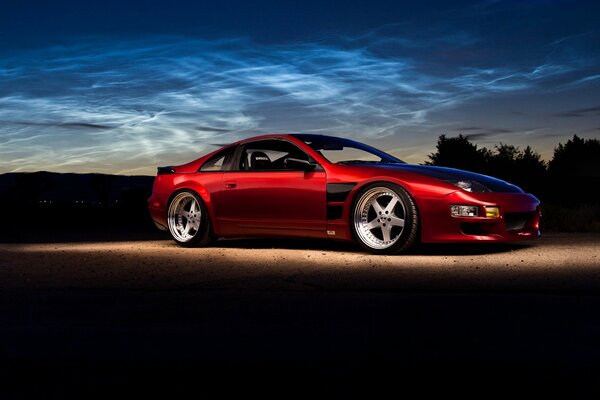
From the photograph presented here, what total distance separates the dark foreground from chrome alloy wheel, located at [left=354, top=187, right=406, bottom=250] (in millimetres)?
409

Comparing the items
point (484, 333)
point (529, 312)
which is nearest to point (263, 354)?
point (484, 333)

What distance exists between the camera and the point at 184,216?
41.8ft

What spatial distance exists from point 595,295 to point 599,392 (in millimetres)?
3540

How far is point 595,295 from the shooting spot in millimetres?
7496

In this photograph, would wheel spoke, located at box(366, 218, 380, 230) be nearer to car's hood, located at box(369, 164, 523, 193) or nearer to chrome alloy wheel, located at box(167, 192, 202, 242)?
car's hood, located at box(369, 164, 523, 193)

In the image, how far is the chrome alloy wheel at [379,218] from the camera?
10.6 meters

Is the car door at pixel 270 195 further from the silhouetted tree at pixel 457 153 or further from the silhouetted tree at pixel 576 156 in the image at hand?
the silhouetted tree at pixel 576 156

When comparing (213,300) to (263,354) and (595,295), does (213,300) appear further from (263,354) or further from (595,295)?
(595,295)

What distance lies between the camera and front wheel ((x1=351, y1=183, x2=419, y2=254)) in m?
10.4

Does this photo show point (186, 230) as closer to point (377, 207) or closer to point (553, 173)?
point (377, 207)

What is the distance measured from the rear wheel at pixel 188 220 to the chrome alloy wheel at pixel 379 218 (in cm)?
253

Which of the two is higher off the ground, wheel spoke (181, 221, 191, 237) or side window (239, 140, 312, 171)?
side window (239, 140, 312, 171)

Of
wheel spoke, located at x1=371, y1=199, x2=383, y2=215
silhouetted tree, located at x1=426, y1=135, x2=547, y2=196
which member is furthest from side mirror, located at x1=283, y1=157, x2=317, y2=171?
silhouetted tree, located at x1=426, y1=135, x2=547, y2=196

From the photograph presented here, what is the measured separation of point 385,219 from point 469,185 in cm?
108
